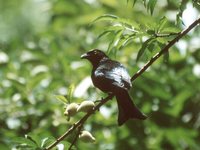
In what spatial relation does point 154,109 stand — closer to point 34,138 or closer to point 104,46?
point 104,46

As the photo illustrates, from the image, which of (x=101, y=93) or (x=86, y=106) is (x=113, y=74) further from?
(x=101, y=93)

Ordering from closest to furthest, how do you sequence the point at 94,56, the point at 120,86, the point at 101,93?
the point at 120,86 → the point at 94,56 → the point at 101,93

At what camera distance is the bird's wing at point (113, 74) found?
6.54 ft

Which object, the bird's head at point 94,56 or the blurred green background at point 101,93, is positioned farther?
the blurred green background at point 101,93

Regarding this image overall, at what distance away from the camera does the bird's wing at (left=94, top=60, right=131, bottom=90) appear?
6.54ft

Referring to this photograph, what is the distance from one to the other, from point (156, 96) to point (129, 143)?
0.44 m

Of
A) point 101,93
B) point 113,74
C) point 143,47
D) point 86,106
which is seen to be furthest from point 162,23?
point 101,93

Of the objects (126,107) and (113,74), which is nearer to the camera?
(126,107)

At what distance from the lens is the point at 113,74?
6.90 feet

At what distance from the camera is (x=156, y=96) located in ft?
12.8

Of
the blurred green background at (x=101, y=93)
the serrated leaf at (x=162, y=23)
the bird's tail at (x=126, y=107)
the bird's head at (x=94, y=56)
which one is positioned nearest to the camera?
the bird's tail at (x=126, y=107)

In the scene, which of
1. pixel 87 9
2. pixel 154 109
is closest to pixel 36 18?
pixel 87 9

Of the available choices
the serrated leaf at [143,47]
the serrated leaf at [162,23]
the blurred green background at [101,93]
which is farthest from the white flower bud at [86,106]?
the blurred green background at [101,93]

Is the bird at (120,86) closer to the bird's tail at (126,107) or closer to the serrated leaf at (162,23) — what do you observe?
the bird's tail at (126,107)
